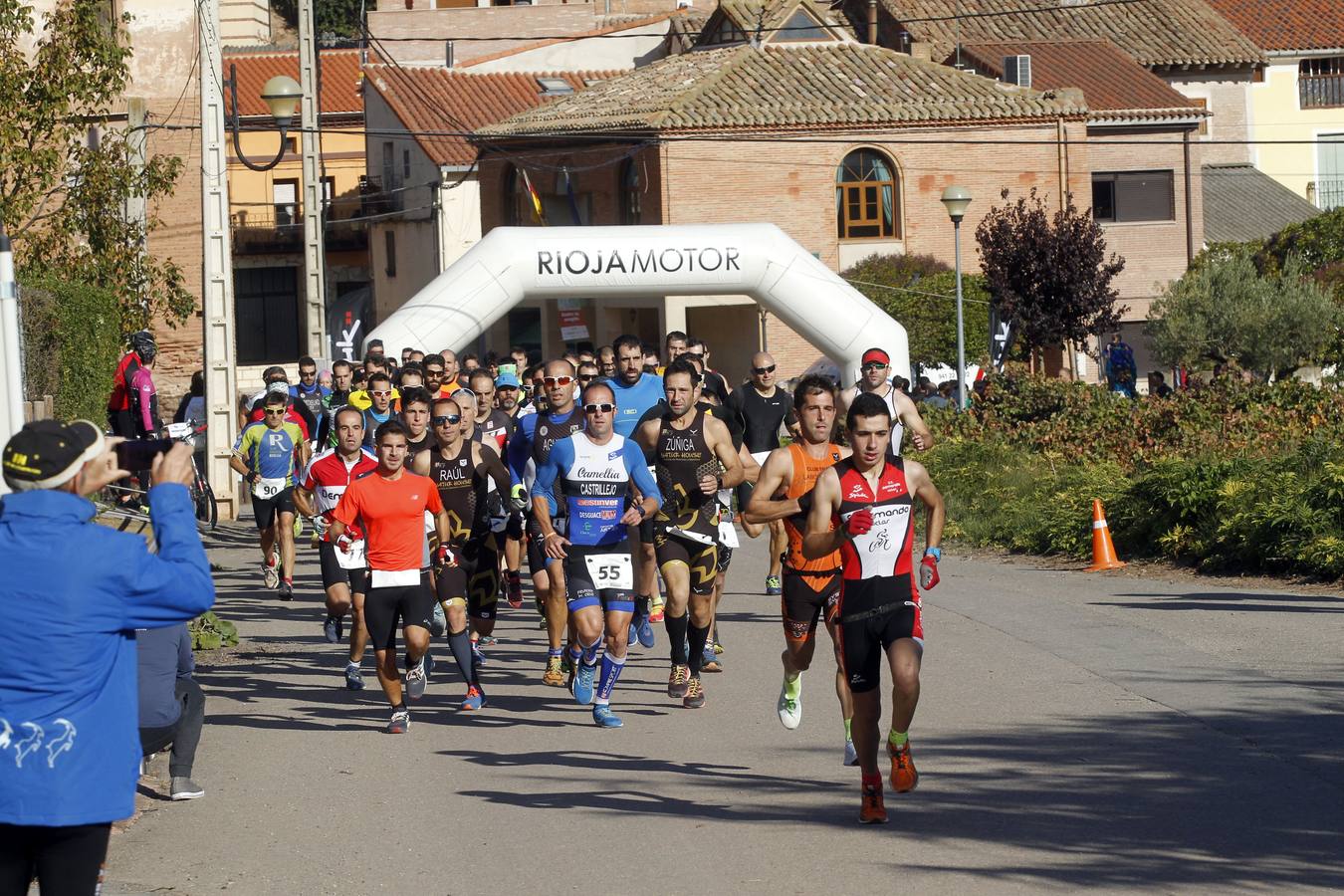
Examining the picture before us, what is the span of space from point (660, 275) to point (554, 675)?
50.7ft

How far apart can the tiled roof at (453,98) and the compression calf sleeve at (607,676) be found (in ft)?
136

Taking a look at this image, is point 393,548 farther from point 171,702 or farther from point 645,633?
point 645,633

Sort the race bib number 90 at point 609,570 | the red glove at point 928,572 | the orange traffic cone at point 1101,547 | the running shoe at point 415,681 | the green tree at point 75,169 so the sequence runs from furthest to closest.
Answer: the green tree at point 75,169 < the orange traffic cone at point 1101,547 < the running shoe at point 415,681 < the race bib number 90 at point 609,570 < the red glove at point 928,572

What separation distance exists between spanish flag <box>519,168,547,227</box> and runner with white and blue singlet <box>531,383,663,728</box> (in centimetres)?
3284

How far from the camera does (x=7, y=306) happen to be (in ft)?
24.2

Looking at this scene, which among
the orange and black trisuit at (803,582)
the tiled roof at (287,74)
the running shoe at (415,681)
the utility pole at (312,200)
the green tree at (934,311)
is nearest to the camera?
the orange and black trisuit at (803,582)

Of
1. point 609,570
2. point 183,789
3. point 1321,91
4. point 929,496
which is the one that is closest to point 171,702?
point 183,789

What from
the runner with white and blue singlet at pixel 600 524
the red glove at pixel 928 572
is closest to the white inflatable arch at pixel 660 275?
the runner with white and blue singlet at pixel 600 524

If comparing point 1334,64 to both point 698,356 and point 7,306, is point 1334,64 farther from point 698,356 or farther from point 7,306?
point 7,306

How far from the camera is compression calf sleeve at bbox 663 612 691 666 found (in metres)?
Result: 11.7

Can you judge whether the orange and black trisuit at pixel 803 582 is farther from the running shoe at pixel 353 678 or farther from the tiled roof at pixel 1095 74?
the tiled roof at pixel 1095 74

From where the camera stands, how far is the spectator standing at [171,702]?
8.64 meters

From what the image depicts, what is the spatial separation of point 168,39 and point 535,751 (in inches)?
1045

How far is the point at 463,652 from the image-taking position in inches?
464
